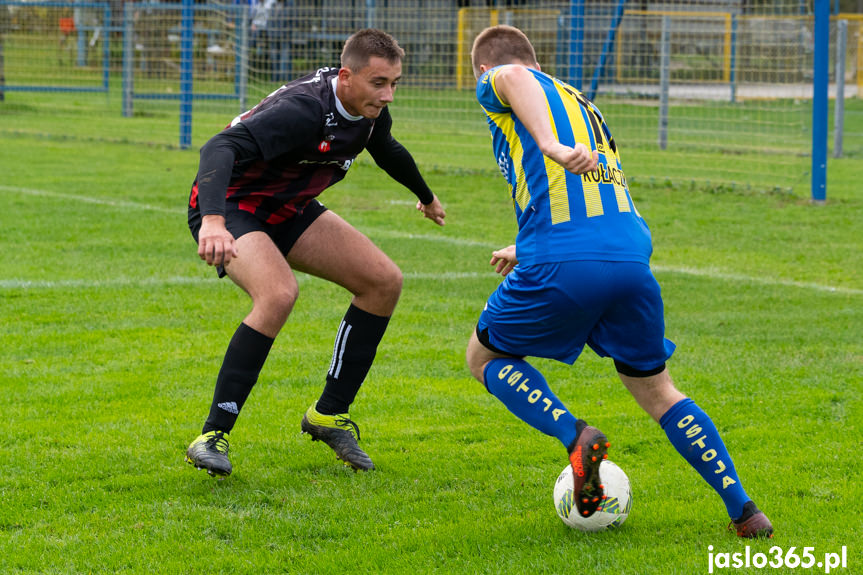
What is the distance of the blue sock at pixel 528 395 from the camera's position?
3.68m

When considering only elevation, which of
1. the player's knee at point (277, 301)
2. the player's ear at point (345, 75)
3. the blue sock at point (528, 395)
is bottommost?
the blue sock at point (528, 395)

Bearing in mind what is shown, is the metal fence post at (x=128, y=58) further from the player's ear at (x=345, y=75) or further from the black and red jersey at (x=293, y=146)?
the player's ear at (x=345, y=75)

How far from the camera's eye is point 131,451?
15.5 ft

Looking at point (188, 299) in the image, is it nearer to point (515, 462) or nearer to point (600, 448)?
point (515, 462)

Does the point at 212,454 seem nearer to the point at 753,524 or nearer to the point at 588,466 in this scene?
the point at 588,466

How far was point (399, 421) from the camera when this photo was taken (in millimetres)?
5258

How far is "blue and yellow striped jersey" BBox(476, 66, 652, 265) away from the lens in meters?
3.60

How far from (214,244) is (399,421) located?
5.49 feet

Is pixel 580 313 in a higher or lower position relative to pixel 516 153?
lower

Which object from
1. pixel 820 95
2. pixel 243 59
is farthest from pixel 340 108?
pixel 243 59

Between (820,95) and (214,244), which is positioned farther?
(820,95)

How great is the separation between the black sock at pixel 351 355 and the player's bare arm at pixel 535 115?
5.16 ft

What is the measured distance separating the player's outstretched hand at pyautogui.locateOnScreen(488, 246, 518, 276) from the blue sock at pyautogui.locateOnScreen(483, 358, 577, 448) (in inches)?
16.8

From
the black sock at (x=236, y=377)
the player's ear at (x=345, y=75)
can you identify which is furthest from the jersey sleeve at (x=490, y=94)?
the black sock at (x=236, y=377)
